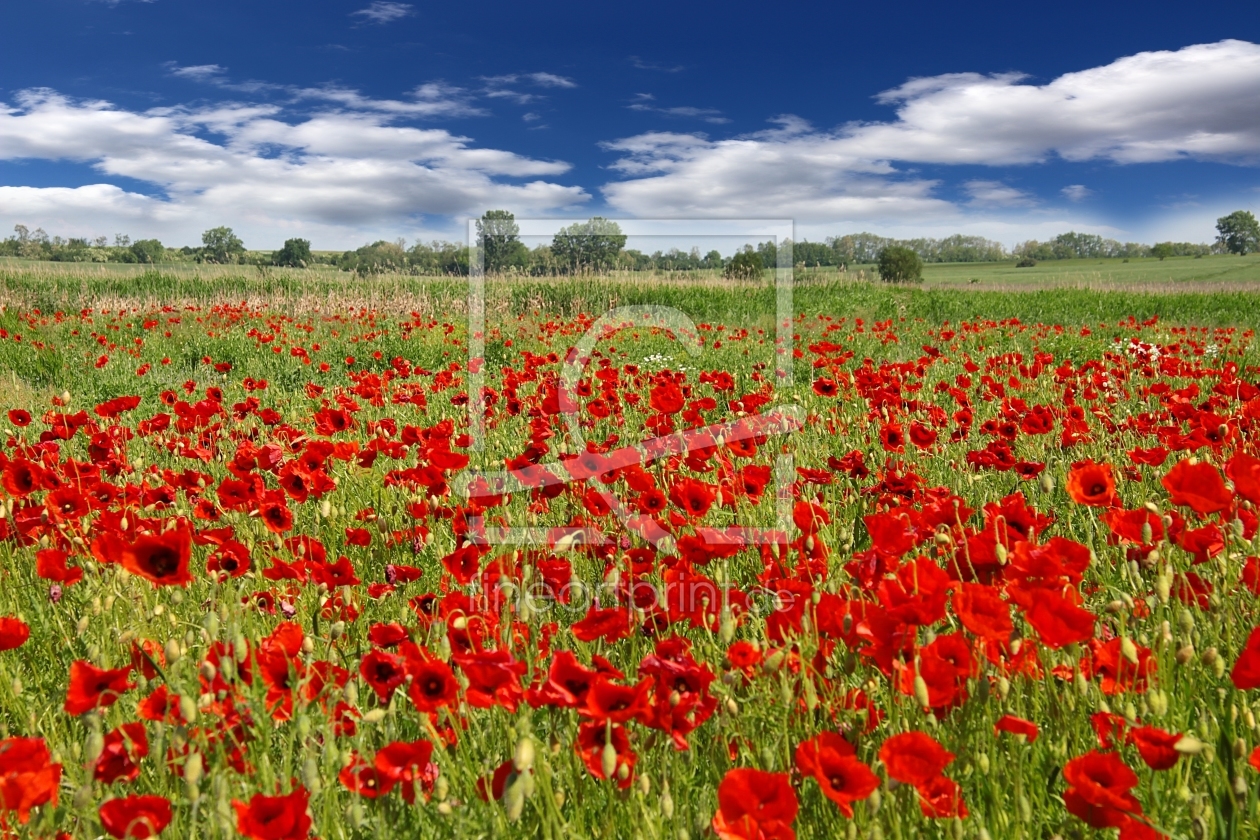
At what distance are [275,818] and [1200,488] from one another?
181 cm

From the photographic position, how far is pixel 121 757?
4.44ft

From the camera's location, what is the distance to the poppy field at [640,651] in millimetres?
1249

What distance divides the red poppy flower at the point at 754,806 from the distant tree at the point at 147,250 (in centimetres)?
7166

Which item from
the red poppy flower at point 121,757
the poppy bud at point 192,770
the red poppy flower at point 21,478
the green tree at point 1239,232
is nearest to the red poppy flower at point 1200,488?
the poppy bud at point 192,770

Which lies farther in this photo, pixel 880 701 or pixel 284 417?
pixel 284 417

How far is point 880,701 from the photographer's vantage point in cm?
167

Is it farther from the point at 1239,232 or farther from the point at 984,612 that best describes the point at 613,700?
the point at 1239,232

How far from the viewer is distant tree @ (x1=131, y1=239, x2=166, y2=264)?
6362cm

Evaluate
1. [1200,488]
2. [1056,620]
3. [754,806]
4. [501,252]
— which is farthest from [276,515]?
[501,252]

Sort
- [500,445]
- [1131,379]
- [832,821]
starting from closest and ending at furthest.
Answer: [832,821] → [500,445] → [1131,379]

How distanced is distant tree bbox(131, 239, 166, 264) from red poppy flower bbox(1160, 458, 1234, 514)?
235 feet

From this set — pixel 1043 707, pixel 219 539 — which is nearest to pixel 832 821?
pixel 1043 707

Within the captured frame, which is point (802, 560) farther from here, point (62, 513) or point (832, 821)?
point (62, 513)

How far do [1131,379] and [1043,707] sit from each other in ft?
18.7
